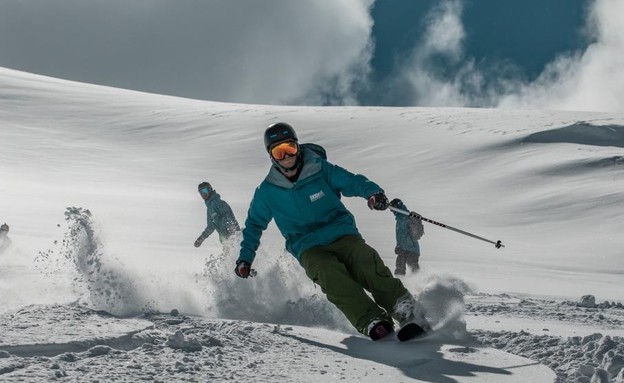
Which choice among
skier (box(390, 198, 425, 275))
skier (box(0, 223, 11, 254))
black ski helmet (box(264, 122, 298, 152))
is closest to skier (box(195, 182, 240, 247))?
skier (box(390, 198, 425, 275))

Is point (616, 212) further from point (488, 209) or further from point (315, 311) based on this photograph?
point (315, 311)

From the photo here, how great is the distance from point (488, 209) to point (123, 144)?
21.2 meters

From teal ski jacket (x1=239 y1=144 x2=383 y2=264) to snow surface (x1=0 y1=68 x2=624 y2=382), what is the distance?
26.7 inches

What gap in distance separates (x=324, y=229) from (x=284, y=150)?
63 centimetres

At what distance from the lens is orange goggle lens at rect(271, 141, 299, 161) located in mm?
5422

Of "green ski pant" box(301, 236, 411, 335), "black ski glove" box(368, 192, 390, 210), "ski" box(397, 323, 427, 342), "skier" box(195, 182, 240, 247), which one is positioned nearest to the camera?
"ski" box(397, 323, 427, 342)

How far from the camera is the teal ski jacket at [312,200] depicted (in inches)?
216

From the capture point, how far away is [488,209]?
21.4 meters

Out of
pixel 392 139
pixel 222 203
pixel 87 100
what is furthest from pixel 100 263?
pixel 87 100

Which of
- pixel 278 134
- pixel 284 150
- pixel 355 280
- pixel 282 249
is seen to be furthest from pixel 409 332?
pixel 282 249

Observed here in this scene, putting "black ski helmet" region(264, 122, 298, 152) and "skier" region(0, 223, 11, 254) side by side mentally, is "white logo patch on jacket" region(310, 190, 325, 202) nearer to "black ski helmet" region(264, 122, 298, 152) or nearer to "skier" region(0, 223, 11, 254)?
"black ski helmet" region(264, 122, 298, 152)

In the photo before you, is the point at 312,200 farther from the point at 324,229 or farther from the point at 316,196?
the point at 324,229

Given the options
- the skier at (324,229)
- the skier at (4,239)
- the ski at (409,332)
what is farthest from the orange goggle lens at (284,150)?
the skier at (4,239)

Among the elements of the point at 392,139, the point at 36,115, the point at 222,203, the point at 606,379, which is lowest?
the point at 606,379
